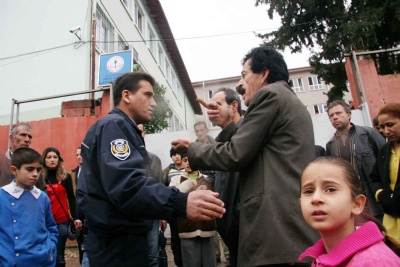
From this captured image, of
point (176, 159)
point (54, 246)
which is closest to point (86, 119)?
point (176, 159)

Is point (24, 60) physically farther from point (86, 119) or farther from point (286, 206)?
point (286, 206)

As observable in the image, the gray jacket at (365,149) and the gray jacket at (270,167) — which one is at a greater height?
the gray jacket at (365,149)

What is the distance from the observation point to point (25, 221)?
120 inches

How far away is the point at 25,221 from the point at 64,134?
Result: 4.83 meters

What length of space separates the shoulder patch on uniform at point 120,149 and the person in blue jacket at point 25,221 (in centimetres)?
168

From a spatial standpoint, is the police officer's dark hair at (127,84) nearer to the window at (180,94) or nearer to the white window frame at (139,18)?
the white window frame at (139,18)

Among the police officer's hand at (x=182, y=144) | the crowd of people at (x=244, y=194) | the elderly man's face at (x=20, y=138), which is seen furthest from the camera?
the elderly man's face at (x=20, y=138)

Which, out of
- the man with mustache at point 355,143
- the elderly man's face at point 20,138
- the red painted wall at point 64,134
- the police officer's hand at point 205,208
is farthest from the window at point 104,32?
the police officer's hand at point 205,208

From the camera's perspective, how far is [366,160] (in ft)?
13.9

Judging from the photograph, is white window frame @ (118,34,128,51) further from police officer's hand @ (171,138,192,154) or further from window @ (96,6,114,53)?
police officer's hand @ (171,138,192,154)

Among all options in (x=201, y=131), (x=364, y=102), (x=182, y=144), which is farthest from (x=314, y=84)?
(x=182, y=144)

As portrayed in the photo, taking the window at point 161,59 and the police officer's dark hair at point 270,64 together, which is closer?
the police officer's dark hair at point 270,64

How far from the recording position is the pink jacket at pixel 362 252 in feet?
4.09

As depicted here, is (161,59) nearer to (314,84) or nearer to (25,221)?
(25,221)
